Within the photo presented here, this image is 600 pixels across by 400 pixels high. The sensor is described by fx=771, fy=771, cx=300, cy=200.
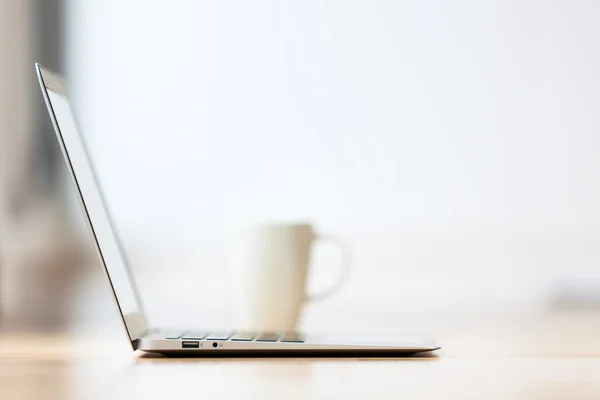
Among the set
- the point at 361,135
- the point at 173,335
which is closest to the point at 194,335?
the point at 173,335

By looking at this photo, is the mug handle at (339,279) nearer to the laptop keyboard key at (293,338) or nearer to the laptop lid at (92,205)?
the laptop keyboard key at (293,338)

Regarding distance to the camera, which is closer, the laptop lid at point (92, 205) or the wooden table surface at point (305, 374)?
the wooden table surface at point (305, 374)

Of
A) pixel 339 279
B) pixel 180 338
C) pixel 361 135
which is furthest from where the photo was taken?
pixel 361 135

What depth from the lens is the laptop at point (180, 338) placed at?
0.64 meters

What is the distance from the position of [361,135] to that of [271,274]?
512 mm

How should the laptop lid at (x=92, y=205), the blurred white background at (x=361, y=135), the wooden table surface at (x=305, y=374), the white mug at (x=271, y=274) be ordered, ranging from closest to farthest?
1. the wooden table surface at (x=305, y=374)
2. the laptop lid at (x=92, y=205)
3. the white mug at (x=271, y=274)
4. the blurred white background at (x=361, y=135)

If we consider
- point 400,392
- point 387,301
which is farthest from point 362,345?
point 387,301

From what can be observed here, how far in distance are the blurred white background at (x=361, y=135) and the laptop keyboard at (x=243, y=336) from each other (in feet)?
1.56

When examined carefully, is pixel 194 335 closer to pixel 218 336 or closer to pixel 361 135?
pixel 218 336

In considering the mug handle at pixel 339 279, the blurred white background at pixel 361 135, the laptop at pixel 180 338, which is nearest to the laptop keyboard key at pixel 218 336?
the laptop at pixel 180 338

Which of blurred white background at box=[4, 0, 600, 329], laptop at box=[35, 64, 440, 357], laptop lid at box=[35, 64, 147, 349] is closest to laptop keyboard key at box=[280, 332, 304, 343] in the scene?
laptop at box=[35, 64, 440, 357]

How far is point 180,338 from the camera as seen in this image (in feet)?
2.12

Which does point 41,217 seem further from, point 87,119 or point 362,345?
point 362,345

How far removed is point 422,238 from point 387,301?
120 millimetres
